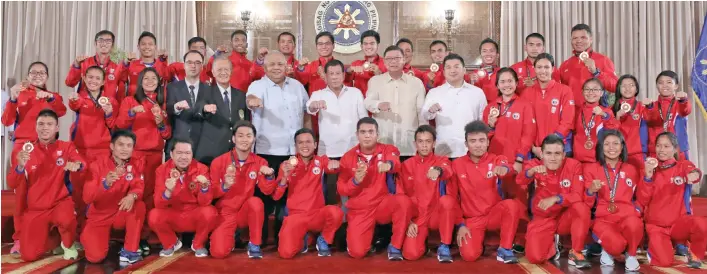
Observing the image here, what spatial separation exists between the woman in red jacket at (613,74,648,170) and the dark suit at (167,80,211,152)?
354 centimetres

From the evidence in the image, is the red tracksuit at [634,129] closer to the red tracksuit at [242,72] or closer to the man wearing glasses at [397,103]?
the man wearing glasses at [397,103]

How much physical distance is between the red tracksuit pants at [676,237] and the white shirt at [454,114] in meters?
1.55

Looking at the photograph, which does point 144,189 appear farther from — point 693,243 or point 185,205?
point 693,243

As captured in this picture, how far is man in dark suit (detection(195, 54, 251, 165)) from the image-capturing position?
4.78 meters

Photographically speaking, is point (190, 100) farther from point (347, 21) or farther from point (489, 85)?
point (347, 21)

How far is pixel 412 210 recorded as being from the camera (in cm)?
442

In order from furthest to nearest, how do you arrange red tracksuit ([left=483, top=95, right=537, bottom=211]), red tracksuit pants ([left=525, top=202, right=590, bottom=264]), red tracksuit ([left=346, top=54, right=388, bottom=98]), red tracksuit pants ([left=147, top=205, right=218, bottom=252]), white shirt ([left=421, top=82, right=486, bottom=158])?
red tracksuit ([left=346, top=54, right=388, bottom=98]) → white shirt ([left=421, top=82, right=486, bottom=158]) → red tracksuit ([left=483, top=95, right=537, bottom=211]) → red tracksuit pants ([left=147, top=205, right=218, bottom=252]) → red tracksuit pants ([left=525, top=202, right=590, bottom=264])

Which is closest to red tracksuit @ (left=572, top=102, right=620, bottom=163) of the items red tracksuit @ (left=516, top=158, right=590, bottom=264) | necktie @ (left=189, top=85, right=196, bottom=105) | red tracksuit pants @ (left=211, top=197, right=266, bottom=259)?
red tracksuit @ (left=516, top=158, right=590, bottom=264)

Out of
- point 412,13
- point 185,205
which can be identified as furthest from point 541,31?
point 185,205

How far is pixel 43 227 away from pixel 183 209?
3.41 ft

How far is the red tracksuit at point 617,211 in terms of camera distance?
408 cm

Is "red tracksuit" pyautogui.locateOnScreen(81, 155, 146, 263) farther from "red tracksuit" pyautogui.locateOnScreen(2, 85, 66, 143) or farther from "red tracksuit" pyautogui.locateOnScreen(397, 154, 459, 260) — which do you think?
"red tracksuit" pyautogui.locateOnScreen(397, 154, 459, 260)

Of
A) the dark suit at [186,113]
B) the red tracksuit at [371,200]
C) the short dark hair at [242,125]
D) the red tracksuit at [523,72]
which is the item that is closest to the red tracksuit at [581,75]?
the red tracksuit at [523,72]

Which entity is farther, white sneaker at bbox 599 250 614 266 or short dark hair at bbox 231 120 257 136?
short dark hair at bbox 231 120 257 136
